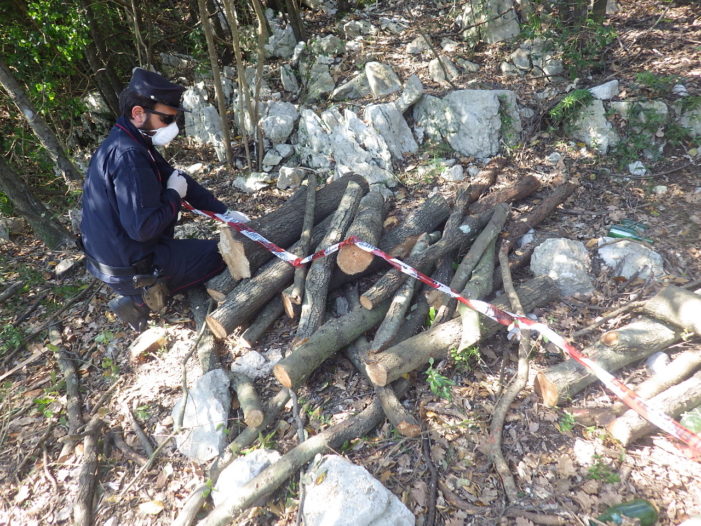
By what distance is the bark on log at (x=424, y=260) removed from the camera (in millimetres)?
3307

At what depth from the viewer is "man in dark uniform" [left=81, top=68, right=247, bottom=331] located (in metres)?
3.20

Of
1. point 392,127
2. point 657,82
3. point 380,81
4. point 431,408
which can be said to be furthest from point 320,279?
point 657,82

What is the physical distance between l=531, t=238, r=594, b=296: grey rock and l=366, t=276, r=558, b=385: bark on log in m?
0.49

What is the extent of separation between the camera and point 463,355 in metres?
3.04

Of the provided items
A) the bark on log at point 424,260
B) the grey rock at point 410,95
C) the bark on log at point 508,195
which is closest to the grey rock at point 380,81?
the grey rock at point 410,95

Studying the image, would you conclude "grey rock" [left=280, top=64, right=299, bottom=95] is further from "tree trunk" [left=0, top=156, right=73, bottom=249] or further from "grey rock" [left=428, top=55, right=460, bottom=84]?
"tree trunk" [left=0, top=156, right=73, bottom=249]

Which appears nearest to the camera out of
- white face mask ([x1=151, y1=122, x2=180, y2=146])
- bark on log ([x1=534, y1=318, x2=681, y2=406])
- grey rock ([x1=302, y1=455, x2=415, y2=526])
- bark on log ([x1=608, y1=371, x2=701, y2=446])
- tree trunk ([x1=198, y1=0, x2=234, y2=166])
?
grey rock ([x1=302, y1=455, x2=415, y2=526])

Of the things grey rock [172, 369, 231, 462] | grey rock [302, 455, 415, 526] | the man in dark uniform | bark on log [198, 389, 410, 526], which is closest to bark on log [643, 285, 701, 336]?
bark on log [198, 389, 410, 526]

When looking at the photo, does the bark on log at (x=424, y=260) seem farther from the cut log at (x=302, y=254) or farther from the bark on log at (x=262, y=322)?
the bark on log at (x=262, y=322)

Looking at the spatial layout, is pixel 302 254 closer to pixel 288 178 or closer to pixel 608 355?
pixel 288 178

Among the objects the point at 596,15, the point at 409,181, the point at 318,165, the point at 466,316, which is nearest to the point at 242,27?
the point at 318,165

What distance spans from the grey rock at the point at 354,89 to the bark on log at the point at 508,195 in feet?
10.0

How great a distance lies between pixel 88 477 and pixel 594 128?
21.7 ft

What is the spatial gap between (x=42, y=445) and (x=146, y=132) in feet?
8.81
